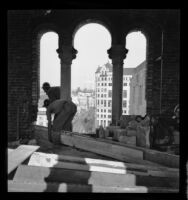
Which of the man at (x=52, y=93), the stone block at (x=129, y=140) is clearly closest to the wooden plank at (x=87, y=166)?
the stone block at (x=129, y=140)

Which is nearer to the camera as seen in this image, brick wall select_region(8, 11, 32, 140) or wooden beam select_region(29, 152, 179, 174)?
wooden beam select_region(29, 152, 179, 174)

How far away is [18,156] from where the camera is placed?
322 cm

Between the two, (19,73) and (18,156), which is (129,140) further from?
(19,73)

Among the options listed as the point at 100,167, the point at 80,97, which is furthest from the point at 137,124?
the point at 80,97

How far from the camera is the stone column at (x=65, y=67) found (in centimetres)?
618

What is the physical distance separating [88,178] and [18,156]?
1112 millimetres

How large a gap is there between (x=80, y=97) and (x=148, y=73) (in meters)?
108

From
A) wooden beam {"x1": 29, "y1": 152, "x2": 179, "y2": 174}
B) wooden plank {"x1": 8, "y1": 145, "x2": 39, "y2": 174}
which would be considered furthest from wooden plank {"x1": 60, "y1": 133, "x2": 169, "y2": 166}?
wooden plank {"x1": 8, "y1": 145, "x2": 39, "y2": 174}

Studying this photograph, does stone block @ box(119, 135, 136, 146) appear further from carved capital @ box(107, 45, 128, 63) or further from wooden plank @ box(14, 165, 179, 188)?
carved capital @ box(107, 45, 128, 63)

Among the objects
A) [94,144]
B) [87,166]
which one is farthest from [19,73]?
[87,166]

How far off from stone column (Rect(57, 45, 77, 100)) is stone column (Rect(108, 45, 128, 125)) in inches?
42.4

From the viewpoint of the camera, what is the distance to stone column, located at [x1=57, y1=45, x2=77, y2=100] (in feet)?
20.3

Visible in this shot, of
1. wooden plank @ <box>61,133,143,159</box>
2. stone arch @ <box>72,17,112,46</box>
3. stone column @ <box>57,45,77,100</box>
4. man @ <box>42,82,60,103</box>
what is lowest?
wooden plank @ <box>61,133,143,159</box>
